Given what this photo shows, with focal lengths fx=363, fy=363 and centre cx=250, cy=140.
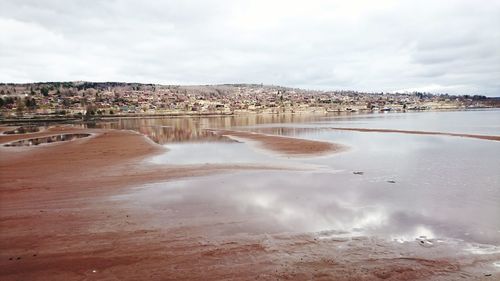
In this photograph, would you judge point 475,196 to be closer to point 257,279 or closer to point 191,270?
point 257,279

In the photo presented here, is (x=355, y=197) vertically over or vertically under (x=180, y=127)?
over

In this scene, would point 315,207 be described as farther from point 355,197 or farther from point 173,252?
point 173,252

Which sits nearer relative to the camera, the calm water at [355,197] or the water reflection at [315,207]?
the water reflection at [315,207]

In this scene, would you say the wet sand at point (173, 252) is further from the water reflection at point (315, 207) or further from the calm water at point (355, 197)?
the calm water at point (355, 197)

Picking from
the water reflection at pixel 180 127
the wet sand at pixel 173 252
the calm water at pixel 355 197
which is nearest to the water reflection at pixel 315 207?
the calm water at pixel 355 197

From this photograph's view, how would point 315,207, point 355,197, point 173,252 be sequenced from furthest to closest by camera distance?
1. point 355,197
2. point 315,207
3. point 173,252

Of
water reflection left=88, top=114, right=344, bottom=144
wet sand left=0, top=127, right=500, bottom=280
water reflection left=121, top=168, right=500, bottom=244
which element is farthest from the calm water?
water reflection left=88, top=114, right=344, bottom=144

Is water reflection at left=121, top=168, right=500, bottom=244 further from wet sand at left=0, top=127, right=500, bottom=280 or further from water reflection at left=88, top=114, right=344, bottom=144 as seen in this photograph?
water reflection at left=88, top=114, right=344, bottom=144

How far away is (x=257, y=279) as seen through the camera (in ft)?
21.1

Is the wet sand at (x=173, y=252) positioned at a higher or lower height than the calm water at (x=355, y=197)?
higher

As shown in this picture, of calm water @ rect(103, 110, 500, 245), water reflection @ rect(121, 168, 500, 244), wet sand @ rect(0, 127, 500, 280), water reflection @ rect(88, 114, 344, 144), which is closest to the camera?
wet sand @ rect(0, 127, 500, 280)

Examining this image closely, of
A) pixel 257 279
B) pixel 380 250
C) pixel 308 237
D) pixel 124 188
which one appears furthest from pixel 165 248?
pixel 124 188

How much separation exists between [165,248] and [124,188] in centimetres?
685

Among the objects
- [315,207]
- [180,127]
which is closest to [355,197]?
[315,207]
